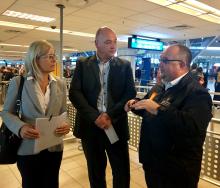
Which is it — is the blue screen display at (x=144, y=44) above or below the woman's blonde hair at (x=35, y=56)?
above

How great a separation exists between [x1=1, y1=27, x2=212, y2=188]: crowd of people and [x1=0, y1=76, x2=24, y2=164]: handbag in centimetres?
3

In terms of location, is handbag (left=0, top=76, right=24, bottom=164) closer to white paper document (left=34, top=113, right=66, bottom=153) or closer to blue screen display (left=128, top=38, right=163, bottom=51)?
white paper document (left=34, top=113, right=66, bottom=153)

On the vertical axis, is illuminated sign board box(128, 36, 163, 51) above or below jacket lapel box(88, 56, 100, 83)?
above

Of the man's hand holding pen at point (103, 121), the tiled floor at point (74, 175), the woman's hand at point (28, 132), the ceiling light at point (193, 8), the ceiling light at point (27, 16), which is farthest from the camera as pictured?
the ceiling light at point (27, 16)

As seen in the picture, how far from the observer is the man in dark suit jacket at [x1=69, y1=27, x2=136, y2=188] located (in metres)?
1.88

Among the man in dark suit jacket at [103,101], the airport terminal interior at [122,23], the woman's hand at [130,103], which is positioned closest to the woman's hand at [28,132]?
the man in dark suit jacket at [103,101]

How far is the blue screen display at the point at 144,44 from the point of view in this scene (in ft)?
24.6

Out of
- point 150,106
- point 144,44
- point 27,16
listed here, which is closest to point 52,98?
point 150,106

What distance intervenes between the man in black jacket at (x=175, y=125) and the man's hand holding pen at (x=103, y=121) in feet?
0.95

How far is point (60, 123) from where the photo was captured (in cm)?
161

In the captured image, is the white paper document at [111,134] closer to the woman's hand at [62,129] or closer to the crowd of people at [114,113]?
the crowd of people at [114,113]

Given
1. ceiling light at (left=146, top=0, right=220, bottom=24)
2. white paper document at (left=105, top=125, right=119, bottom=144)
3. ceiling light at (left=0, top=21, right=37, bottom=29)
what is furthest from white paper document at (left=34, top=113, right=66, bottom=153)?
ceiling light at (left=0, top=21, right=37, bottom=29)

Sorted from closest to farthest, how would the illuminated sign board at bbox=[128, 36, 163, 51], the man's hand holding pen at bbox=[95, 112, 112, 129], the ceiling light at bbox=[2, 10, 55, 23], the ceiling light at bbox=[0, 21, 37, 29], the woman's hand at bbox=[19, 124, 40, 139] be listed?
the woman's hand at bbox=[19, 124, 40, 139]
the man's hand holding pen at bbox=[95, 112, 112, 129]
the ceiling light at bbox=[2, 10, 55, 23]
the ceiling light at bbox=[0, 21, 37, 29]
the illuminated sign board at bbox=[128, 36, 163, 51]

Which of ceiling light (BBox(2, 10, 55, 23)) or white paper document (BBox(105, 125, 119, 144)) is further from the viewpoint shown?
ceiling light (BBox(2, 10, 55, 23))
